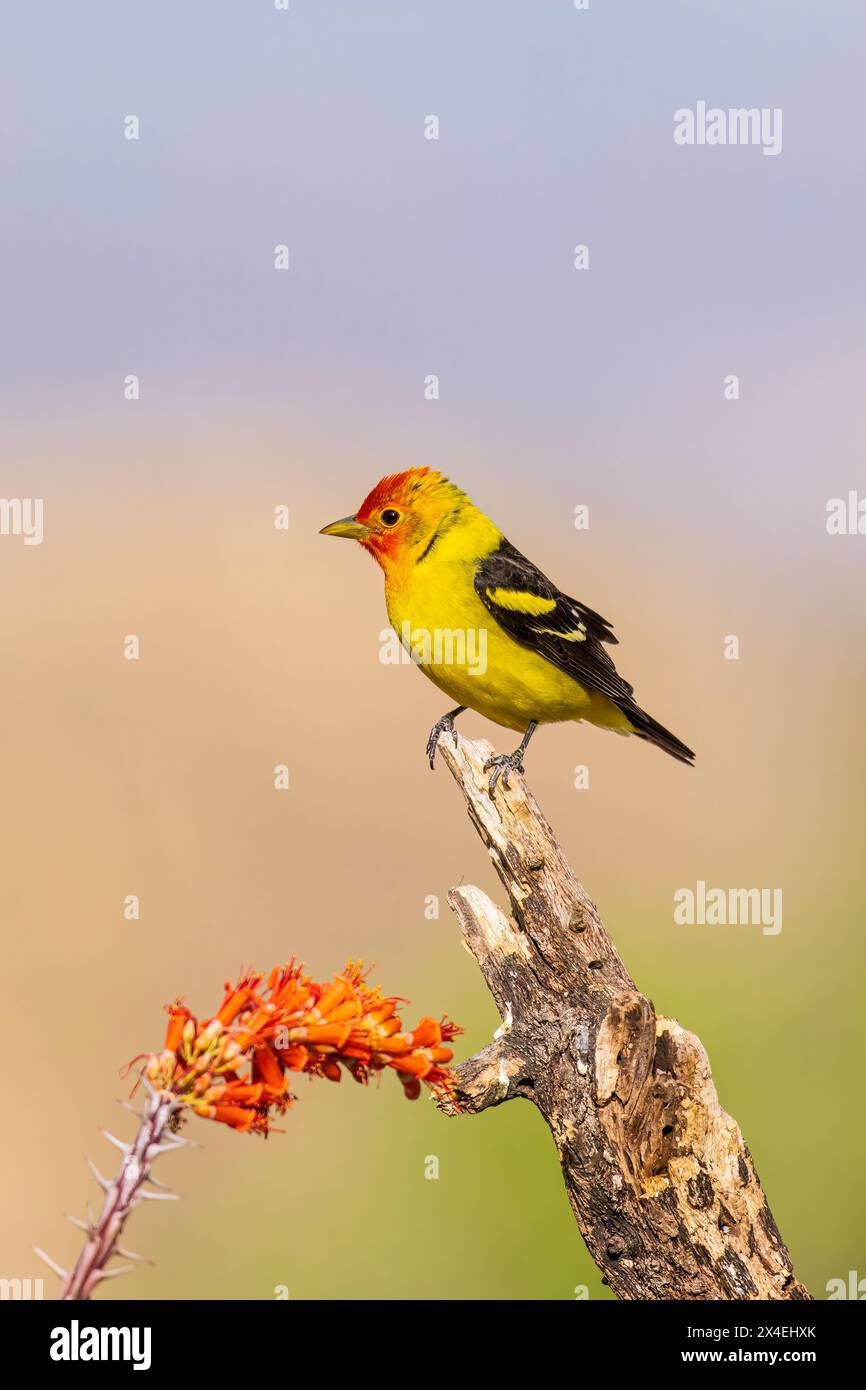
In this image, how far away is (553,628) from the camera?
28.2 feet

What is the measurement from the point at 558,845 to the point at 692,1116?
147 centimetres

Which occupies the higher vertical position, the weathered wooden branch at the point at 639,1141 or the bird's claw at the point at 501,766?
the bird's claw at the point at 501,766

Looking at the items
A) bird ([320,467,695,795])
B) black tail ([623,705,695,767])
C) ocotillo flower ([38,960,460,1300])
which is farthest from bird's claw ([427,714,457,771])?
ocotillo flower ([38,960,460,1300])

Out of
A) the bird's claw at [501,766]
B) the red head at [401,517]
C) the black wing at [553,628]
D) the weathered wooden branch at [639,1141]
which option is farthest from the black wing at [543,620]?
the weathered wooden branch at [639,1141]

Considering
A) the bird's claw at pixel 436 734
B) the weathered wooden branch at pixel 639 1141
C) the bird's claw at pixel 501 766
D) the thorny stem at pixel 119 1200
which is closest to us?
the thorny stem at pixel 119 1200

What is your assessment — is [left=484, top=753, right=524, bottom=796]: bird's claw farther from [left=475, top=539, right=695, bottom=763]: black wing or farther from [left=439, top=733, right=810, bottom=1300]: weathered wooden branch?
[left=475, top=539, right=695, bottom=763]: black wing

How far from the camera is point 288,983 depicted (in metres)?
4.27

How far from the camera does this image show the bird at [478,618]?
8242 millimetres

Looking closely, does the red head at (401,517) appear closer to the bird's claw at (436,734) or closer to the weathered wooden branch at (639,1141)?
the bird's claw at (436,734)

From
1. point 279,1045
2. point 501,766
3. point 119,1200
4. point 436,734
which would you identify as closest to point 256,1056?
point 279,1045

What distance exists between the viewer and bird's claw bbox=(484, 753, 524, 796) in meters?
6.43

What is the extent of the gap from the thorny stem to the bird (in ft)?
15.3

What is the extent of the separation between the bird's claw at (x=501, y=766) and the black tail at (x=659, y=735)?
83.3 inches
